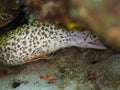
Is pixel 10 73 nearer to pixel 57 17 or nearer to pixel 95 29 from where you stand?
pixel 57 17

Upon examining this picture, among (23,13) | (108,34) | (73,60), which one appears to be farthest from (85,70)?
(108,34)

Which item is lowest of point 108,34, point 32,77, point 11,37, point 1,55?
point 32,77

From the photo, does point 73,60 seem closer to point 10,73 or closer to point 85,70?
point 85,70

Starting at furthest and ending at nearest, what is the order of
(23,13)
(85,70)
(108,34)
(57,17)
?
(23,13), (85,70), (57,17), (108,34)

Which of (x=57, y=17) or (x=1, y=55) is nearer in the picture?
(x=57, y=17)

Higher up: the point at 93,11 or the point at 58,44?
the point at 93,11

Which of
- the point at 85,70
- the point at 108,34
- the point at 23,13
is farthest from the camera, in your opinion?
the point at 23,13
